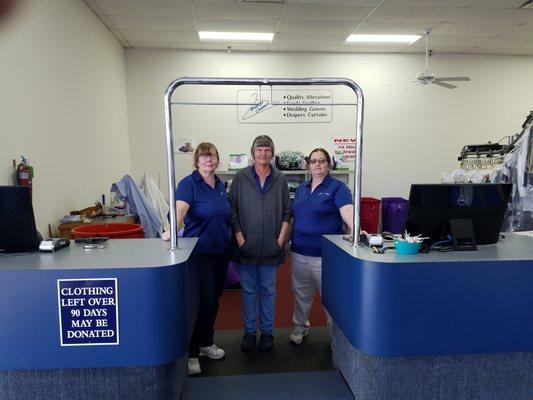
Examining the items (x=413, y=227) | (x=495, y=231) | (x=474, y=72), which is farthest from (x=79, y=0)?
(x=474, y=72)

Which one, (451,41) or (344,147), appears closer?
(451,41)

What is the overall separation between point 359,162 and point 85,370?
1.42 m

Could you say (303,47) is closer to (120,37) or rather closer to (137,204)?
(120,37)

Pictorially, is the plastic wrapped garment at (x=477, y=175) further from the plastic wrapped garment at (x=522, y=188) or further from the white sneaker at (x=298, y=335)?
the white sneaker at (x=298, y=335)

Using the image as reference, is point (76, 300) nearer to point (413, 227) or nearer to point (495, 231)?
point (413, 227)

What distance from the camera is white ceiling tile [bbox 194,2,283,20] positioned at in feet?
12.6

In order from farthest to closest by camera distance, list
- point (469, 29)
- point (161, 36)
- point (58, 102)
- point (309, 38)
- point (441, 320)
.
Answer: point (309, 38)
point (161, 36)
point (469, 29)
point (58, 102)
point (441, 320)

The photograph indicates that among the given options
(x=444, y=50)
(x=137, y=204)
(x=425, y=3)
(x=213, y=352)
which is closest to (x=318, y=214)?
(x=213, y=352)

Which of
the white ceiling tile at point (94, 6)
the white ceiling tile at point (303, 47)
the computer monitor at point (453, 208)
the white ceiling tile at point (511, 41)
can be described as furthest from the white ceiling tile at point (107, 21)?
the white ceiling tile at point (511, 41)

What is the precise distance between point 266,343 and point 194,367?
487 millimetres

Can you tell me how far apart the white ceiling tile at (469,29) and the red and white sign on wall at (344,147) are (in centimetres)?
181

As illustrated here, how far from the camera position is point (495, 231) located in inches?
68.7

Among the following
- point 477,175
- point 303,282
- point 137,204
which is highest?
point 477,175

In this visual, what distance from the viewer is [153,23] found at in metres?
4.33
